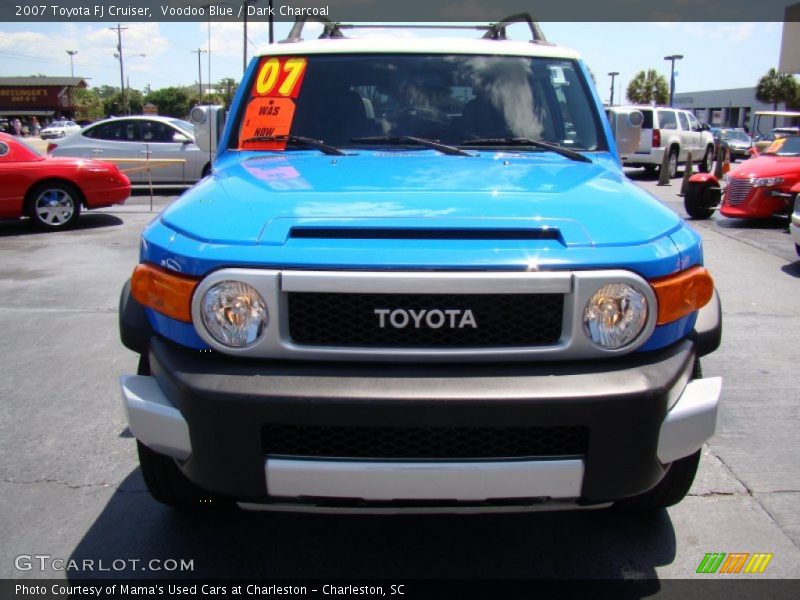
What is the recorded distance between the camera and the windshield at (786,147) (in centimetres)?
1099

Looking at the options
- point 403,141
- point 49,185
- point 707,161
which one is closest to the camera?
point 403,141

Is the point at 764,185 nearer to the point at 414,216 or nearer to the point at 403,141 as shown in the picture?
the point at 403,141

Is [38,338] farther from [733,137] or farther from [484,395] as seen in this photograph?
[733,137]

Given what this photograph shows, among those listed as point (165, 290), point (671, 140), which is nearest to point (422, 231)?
point (165, 290)

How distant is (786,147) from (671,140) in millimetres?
8947

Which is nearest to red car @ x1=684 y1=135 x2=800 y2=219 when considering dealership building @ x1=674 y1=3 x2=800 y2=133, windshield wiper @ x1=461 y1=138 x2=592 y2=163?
windshield wiper @ x1=461 y1=138 x2=592 y2=163

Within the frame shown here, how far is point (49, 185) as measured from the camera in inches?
399

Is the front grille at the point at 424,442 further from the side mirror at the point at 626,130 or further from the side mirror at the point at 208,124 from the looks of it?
the side mirror at the point at 208,124

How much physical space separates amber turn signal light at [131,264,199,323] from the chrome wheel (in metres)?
8.93

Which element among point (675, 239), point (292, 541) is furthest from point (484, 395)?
point (292, 541)

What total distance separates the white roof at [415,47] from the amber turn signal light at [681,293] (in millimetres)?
1867

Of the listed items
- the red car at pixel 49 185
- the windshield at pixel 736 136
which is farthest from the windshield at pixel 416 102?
the windshield at pixel 736 136

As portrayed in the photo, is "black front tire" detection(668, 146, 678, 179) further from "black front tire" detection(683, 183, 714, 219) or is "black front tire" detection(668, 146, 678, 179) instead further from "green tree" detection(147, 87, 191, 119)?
"green tree" detection(147, 87, 191, 119)

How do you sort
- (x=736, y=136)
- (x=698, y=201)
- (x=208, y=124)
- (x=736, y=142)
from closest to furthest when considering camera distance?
(x=208, y=124) < (x=698, y=201) < (x=736, y=142) < (x=736, y=136)
